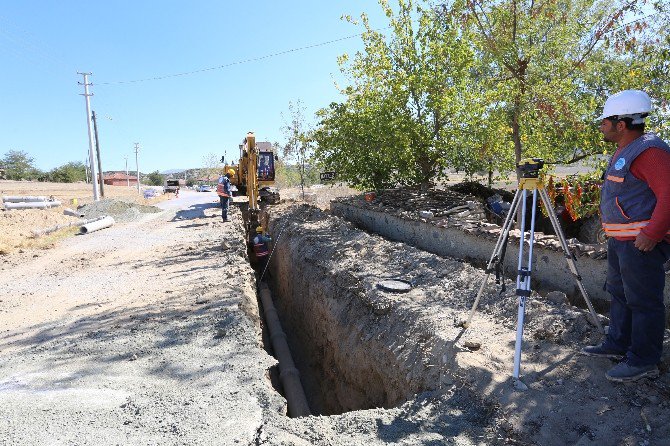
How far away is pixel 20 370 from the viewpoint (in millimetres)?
4180

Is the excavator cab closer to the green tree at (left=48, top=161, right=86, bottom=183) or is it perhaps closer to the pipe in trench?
the pipe in trench

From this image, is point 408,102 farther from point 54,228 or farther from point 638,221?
point 54,228

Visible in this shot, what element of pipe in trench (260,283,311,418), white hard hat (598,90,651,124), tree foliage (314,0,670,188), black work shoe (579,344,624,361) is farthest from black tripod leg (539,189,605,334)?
tree foliage (314,0,670,188)

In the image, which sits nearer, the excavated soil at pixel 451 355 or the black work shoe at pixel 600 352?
the excavated soil at pixel 451 355

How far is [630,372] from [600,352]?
1.24ft

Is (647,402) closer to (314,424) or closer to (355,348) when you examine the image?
(314,424)

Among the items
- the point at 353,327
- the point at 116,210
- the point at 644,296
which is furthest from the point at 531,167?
the point at 116,210

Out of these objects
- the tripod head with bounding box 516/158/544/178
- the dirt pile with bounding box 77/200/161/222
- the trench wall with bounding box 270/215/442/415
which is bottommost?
the trench wall with bounding box 270/215/442/415

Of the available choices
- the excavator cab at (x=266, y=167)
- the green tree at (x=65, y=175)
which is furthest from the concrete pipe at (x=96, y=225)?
the green tree at (x=65, y=175)

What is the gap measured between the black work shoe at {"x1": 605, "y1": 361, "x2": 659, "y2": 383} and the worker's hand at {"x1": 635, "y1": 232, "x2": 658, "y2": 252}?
0.88m

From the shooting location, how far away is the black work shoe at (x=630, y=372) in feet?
9.72

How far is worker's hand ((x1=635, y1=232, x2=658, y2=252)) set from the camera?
2.75 m

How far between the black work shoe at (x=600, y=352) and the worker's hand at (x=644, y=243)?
3.23 ft

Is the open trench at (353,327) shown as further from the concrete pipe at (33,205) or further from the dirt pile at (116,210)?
the concrete pipe at (33,205)
